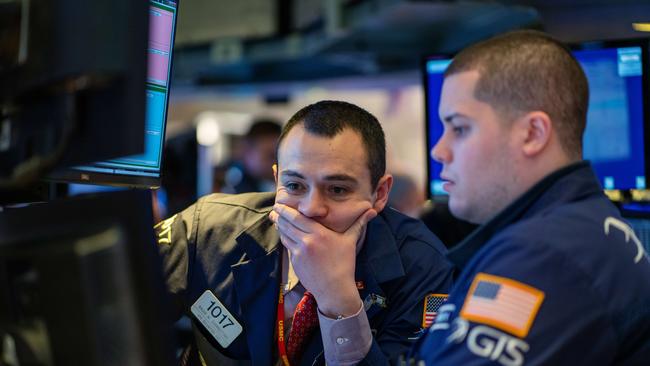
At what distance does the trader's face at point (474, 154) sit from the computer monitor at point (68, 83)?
67cm

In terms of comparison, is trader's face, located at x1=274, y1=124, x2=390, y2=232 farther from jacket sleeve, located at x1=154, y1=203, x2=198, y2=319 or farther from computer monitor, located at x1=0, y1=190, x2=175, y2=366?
computer monitor, located at x1=0, y1=190, x2=175, y2=366

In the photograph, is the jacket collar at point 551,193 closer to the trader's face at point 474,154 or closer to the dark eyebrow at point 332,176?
the trader's face at point 474,154

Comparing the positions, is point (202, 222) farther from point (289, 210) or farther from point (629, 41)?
point (629, 41)

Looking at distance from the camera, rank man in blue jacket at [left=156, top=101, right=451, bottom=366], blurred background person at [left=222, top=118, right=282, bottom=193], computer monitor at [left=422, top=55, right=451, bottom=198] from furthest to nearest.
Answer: blurred background person at [left=222, top=118, right=282, bottom=193] → computer monitor at [left=422, top=55, right=451, bottom=198] → man in blue jacket at [left=156, top=101, right=451, bottom=366]

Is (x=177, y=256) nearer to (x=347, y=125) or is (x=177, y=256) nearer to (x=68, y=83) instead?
(x=347, y=125)

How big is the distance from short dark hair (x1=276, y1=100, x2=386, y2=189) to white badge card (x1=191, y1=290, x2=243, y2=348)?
1.41 ft

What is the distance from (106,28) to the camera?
0.81m

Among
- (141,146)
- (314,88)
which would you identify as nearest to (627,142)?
(141,146)

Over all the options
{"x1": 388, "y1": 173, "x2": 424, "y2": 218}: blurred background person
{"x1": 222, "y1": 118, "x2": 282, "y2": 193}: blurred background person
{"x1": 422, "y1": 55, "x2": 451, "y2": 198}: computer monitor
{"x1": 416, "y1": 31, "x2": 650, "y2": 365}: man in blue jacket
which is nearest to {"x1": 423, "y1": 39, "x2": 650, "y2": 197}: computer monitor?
{"x1": 422, "y1": 55, "x2": 451, "y2": 198}: computer monitor

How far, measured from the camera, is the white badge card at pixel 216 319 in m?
1.91

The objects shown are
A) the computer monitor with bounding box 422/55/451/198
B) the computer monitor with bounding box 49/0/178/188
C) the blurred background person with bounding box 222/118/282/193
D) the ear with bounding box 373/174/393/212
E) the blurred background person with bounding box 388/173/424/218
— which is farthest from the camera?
the blurred background person with bounding box 222/118/282/193

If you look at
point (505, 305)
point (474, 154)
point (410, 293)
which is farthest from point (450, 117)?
point (410, 293)

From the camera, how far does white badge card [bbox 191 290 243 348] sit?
75.4 inches

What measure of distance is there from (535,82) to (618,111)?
97 cm
